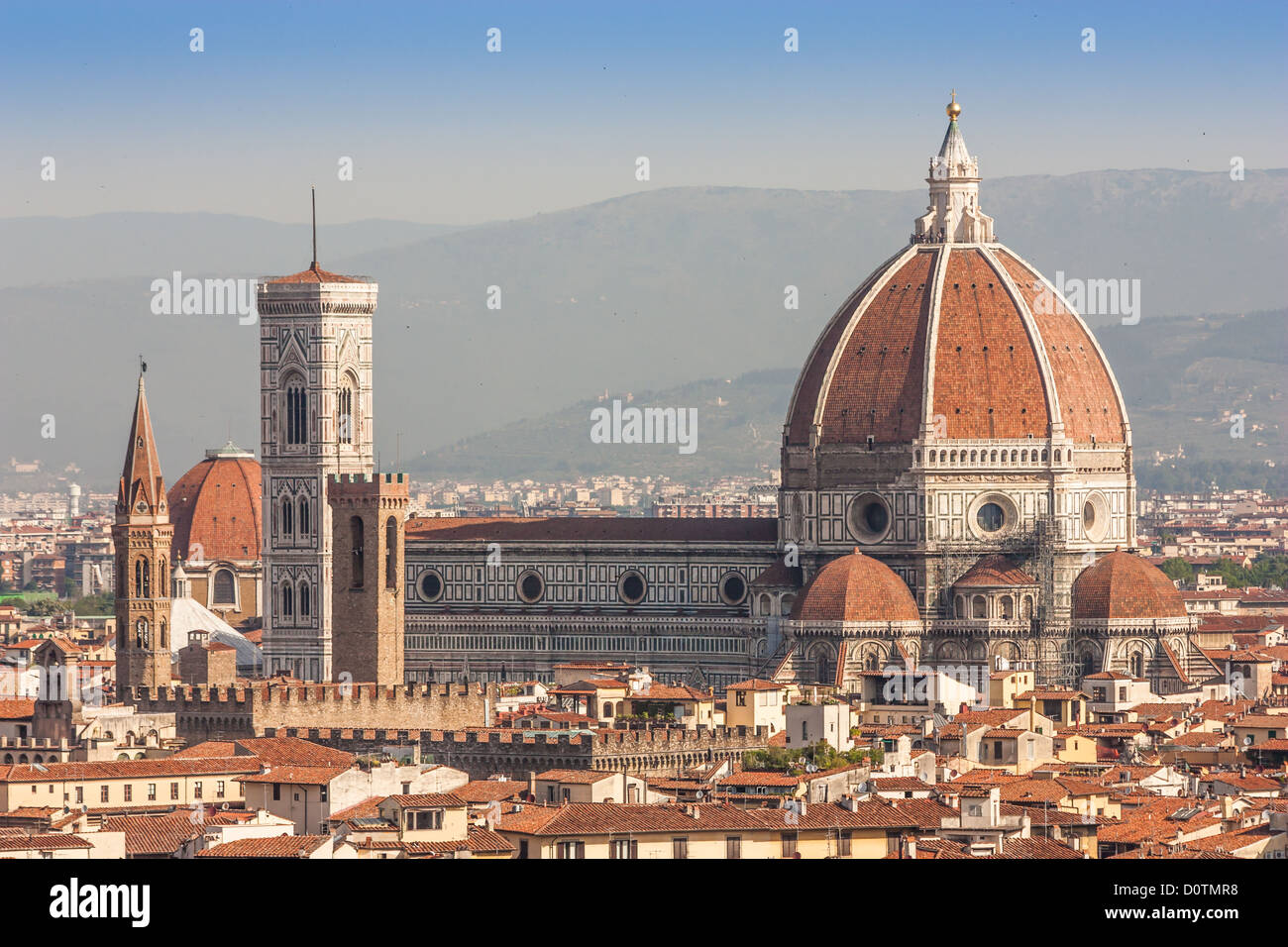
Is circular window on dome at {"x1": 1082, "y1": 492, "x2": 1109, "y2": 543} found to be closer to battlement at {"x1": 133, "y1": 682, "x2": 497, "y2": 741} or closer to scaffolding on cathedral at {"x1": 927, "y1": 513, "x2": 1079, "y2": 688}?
scaffolding on cathedral at {"x1": 927, "y1": 513, "x2": 1079, "y2": 688}

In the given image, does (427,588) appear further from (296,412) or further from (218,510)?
(218,510)

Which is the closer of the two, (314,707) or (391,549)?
(314,707)

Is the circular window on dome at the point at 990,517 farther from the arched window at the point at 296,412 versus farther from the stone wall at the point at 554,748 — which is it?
the stone wall at the point at 554,748

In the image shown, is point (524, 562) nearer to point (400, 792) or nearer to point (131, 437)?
point (131, 437)

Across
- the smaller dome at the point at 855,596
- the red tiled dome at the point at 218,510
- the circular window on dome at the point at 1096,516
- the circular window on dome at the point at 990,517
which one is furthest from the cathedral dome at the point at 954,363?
the red tiled dome at the point at 218,510

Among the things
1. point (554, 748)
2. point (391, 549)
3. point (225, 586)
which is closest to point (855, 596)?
point (391, 549)

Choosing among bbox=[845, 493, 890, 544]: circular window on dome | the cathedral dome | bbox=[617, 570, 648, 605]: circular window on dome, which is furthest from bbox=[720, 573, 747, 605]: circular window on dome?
the cathedral dome

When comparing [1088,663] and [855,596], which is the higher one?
[855,596]
